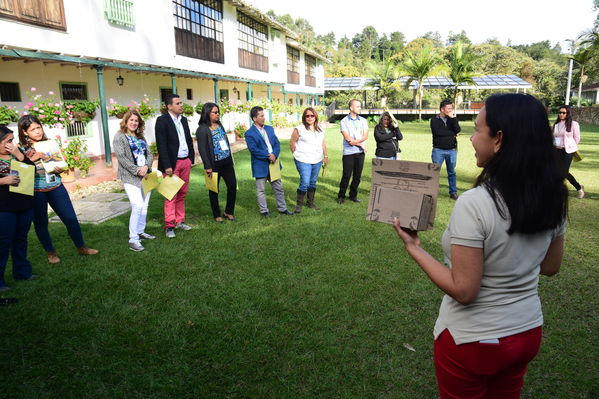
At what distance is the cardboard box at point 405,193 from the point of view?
1.74 metres

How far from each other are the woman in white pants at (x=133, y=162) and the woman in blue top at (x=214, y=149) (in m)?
0.87

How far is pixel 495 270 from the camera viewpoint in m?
1.44

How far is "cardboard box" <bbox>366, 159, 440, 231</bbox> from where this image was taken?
1740 mm

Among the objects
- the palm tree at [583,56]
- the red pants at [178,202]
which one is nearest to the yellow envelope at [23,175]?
the red pants at [178,202]

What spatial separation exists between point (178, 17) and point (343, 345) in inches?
630

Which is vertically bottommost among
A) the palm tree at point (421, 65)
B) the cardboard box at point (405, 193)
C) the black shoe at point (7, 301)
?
the black shoe at point (7, 301)

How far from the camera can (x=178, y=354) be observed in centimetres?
317

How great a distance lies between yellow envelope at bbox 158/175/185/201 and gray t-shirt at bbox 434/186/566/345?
15.5ft

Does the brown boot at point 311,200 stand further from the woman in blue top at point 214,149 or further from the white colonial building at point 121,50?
the white colonial building at point 121,50

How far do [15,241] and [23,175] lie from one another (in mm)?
785

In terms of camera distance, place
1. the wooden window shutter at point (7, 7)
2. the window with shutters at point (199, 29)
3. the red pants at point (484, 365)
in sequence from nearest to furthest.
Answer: the red pants at point (484, 365), the wooden window shutter at point (7, 7), the window with shutters at point (199, 29)

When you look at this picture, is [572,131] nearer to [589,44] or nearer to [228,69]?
[228,69]

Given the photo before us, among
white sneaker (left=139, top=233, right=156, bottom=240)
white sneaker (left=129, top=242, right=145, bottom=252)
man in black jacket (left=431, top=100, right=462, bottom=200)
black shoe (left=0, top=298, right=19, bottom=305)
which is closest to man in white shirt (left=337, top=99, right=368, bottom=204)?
man in black jacket (left=431, top=100, right=462, bottom=200)

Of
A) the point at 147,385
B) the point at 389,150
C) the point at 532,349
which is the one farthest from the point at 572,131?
the point at 147,385
